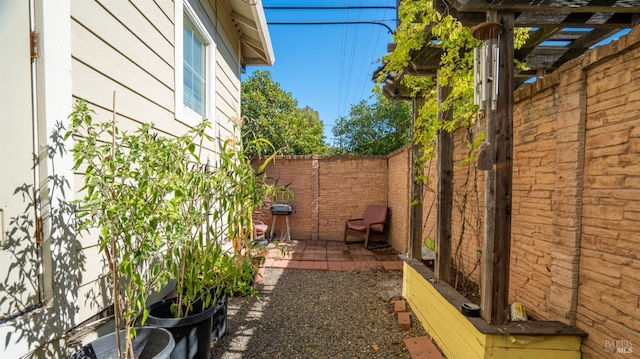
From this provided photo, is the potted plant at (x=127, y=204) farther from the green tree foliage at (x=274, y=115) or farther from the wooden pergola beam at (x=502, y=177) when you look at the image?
the green tree foliage at (x=274, y=115)

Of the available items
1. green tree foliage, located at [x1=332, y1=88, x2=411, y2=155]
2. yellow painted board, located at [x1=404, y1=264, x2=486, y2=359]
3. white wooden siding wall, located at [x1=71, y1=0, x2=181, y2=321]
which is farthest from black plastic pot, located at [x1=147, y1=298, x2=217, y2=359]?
green tree foliage, located at [x1=332, y1=88, x2=411, y2=155]

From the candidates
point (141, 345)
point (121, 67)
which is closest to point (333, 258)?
point (141, 345)

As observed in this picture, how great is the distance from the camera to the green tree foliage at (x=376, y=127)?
8945 millimetres

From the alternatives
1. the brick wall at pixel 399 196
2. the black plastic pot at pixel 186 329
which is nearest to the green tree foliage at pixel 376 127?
the brick wall at pixel 399 196

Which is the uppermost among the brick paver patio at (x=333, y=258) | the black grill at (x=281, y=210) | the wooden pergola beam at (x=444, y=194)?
the wooden pergola beam at (x=444, y=194)

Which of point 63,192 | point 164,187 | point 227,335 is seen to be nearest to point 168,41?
point 63,192

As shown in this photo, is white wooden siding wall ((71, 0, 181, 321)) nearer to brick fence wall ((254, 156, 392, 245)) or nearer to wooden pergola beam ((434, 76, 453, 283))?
wooden pergola beam ((434, 76, 453, 283))

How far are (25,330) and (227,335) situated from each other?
5.70 ft

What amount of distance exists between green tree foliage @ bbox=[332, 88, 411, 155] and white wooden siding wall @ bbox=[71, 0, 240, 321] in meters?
7.14

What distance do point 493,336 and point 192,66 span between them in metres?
3.33

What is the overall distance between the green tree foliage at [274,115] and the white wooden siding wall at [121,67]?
6787 mm

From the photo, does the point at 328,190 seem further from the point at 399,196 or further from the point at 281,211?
the point at 399,196

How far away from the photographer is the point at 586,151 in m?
1.60

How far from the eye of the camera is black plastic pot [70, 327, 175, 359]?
1.30m
